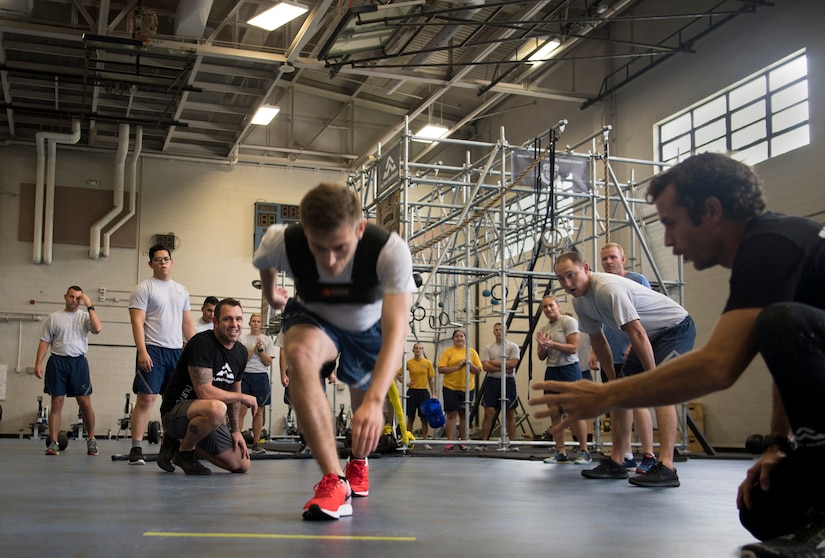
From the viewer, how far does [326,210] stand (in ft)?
8.54

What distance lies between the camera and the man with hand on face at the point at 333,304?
2.64 metres

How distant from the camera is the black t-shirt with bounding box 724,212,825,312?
1880mm

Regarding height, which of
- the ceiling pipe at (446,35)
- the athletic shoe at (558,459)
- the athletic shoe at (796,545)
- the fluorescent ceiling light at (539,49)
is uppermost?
the fluorescent ceiling light at (539,49)

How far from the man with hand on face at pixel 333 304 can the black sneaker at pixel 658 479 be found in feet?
7.09

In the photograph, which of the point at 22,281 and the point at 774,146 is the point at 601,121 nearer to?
the point at 774,146

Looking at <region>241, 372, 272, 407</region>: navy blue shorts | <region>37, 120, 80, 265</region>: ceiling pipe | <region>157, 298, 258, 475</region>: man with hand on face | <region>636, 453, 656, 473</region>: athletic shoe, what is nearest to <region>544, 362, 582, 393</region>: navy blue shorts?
<region>636, 453, 656, 473</region>: athletic shoe

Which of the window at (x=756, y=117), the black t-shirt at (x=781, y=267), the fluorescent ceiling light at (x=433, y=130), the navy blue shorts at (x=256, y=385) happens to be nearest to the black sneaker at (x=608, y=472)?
the black t-shirt at (x=781, y=267)

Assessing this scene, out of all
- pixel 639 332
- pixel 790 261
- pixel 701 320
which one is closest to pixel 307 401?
pixel 790 261

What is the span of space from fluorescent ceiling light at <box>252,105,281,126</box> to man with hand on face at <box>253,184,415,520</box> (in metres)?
13.5

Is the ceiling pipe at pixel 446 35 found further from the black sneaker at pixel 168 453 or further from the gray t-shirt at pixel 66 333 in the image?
the black sneaker at pixel 168 453

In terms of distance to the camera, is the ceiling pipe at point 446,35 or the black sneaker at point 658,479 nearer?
the black sneaker at point 658,479

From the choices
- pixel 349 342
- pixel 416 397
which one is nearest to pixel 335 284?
pixel 349 342

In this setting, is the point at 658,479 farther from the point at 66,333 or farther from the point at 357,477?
the point at 66,333

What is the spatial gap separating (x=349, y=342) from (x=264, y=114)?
1408 centimetres
